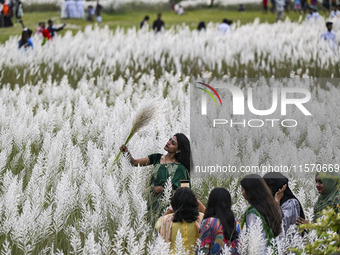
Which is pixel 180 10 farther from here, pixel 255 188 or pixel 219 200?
pixel 219 200

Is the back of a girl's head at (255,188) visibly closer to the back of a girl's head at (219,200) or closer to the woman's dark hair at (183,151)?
the back of a girl's head at (219,200)

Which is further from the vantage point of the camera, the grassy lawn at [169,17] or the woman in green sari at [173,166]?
the grassy lawn at [169,17]

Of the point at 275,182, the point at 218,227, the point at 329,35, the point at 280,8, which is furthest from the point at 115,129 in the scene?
the point at 280,8

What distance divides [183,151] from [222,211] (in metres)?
1.37

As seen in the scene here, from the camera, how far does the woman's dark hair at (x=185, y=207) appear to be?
16.3 feet

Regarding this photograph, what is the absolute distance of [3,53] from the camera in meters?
15.5

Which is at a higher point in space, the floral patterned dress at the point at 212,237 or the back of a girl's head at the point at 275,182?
the back of a girl's head at the point at 275,182

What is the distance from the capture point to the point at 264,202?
16.6ft

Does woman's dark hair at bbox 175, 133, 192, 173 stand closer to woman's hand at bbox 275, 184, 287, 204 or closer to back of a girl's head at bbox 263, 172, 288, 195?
back of a girl's head at bbox 263, 172, 288, 195

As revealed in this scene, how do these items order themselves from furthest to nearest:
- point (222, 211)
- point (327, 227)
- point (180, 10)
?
point (180, 10), point (222, 211), point (327, 227)

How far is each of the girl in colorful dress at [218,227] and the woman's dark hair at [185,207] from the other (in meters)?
0.11

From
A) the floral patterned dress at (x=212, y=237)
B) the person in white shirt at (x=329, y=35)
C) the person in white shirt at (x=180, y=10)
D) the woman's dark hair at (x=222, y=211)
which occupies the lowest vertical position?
the floral patterned dress at (x=212, y=237)

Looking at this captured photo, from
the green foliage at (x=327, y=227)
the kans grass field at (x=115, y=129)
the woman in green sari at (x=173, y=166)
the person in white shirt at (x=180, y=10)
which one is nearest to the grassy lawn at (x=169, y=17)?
the person in white shirt at (x=180, y=10)

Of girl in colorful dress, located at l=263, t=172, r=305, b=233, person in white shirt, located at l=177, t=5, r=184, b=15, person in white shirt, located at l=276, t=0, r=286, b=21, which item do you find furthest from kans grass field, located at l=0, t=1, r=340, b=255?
person in white shirt, located at l=177, t=5, r=184, b=15
